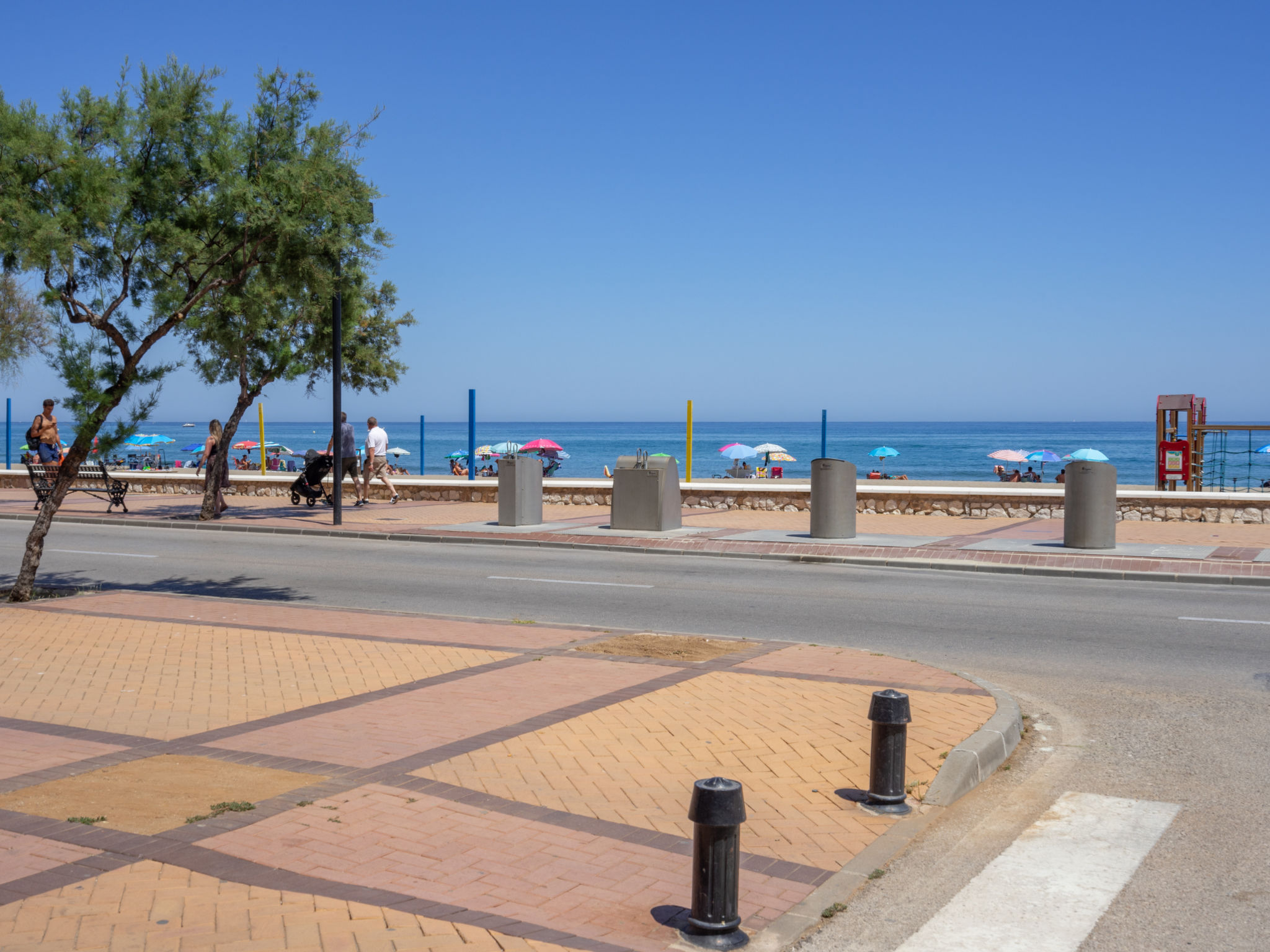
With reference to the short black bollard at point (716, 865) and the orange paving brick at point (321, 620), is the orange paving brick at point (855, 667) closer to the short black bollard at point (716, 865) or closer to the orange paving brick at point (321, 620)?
the orange paving brick at point (321, 620)

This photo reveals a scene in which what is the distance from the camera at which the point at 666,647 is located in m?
9.04

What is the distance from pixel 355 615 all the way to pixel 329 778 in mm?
5225

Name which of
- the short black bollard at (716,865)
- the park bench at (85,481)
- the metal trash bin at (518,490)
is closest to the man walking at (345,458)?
the metal trash bin at (518,490)

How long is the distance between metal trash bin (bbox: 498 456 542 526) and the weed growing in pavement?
14.4 metres

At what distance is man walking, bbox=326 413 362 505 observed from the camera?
2059 centimetres

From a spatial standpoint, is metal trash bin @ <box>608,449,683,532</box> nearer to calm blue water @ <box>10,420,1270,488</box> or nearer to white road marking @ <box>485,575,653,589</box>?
white road marking @ <box>485,575,653,589</box>

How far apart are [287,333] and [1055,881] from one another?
61.6 feet

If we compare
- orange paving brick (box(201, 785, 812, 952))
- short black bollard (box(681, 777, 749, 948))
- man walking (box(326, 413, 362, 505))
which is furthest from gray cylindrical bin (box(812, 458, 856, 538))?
short black bollard (box(681, 777, 749, 948))

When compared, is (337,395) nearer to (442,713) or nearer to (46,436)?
(46,436)

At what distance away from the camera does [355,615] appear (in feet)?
35.0

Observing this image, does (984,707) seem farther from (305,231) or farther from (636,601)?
(305,231)

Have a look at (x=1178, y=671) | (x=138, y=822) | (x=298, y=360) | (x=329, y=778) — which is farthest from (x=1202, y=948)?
(x=298, y=360)

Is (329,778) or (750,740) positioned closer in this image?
(329,778)

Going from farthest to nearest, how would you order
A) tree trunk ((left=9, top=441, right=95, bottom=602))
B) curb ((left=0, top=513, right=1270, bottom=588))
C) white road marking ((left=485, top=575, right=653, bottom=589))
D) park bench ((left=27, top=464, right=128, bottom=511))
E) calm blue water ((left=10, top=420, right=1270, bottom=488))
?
1. calm blue water ((left=10, top=420, right=1270, bottom=488))
2. park bench ((left=27, top=464, right=128, bottom=511))
3. curb ((left=0, top=513, right=1270, bottom=588))
4. white road marking ((left=485, top=575, right=653, bottom=589))
5. tree trunk ((left=9, top=441, right=95, bottom=602))
